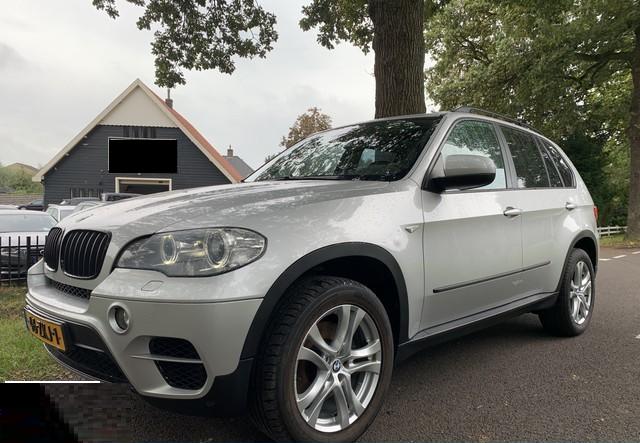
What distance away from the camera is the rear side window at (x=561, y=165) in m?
4.21

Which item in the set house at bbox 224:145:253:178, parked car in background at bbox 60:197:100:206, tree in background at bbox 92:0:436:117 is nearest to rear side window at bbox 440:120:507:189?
tree in background at bbox 92:0:436:117

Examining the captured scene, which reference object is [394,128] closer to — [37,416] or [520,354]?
[520,354]

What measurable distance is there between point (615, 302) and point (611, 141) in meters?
23.6

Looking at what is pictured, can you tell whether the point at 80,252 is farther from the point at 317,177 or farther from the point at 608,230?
the point at 608,230

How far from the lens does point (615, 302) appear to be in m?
5.75

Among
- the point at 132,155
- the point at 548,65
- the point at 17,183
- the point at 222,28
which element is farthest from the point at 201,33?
the point at 17,183

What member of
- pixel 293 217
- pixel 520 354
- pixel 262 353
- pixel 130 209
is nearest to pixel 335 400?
pixel 262 353

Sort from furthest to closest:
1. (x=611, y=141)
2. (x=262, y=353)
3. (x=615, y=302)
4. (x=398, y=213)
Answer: (x=611, y=141) < (x=615, y=302) < (x=398, y=213) < (x=262, y=353)

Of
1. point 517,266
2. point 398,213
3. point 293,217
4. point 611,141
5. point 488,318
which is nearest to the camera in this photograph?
point 293,217

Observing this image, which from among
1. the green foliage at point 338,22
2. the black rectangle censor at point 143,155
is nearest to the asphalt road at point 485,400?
the green foliage at point 338,22

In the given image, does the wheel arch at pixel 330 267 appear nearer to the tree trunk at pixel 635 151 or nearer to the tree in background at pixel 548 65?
the tree in background at pixel 548 65

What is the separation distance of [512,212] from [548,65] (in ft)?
52.0

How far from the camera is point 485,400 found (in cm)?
281

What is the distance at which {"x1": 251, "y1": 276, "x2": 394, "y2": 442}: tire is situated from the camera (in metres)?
1.94
